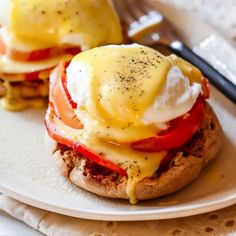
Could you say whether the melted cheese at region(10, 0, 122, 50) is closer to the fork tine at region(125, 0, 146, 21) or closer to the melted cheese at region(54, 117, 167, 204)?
the fork tine at region(125, 0, 146, 21)

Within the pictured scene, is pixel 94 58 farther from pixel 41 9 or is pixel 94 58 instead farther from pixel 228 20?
pixel 228 20

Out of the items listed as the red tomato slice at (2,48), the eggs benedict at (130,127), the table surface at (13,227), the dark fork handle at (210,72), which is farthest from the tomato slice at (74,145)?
the dark fork handle at (210,72)

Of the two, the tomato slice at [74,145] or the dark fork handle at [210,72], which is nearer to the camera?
the tomato slice at [74,145]

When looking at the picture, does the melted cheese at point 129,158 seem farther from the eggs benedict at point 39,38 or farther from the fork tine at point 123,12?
the fork tine at point 123,12

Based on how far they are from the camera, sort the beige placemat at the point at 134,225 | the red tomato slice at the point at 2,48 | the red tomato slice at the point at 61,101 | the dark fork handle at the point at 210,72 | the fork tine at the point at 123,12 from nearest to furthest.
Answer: the beige placemat at the point at 134,225
the red tomato slice at the point at 61,101
the dark fork handle at the point at 210,72
the red tomato slice at the point at 2,48
the fork tine at the point at 123,12

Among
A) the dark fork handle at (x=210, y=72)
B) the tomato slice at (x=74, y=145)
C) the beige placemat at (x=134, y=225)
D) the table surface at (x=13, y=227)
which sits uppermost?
the dark fork handle at (x=210, y=72)

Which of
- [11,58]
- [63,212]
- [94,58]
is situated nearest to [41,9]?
[11,58]

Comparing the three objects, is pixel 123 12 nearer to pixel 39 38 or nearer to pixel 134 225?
pixel 39 38

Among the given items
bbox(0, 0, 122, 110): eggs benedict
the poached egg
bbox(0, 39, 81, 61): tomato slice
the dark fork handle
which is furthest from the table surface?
the dark fork handle
